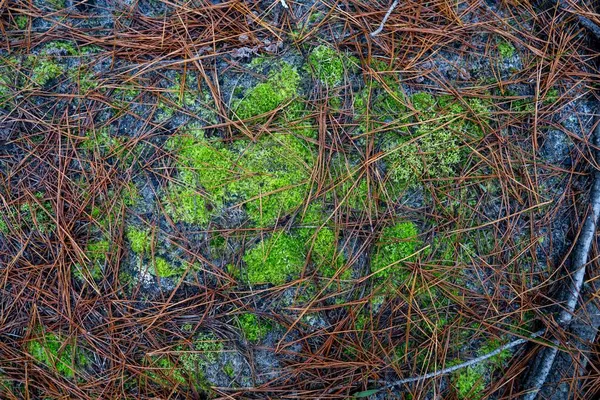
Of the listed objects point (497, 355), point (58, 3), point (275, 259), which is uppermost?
point (58, 3)

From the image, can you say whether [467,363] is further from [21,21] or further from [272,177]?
[21,21]

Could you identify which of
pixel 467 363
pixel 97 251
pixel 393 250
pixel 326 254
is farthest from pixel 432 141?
pixel 97 251

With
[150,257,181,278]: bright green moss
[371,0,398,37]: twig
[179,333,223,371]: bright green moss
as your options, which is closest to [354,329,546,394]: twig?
[179,333,223,371]: bright green moss

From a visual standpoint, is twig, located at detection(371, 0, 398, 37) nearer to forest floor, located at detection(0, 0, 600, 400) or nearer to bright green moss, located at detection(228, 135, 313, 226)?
forest floor, located at detection(0, 0, 600, 400)

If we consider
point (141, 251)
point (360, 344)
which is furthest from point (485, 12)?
point (141, 251)

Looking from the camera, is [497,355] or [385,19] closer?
[385,19]
